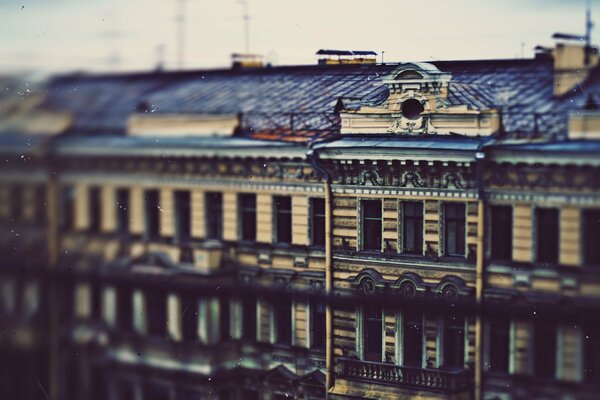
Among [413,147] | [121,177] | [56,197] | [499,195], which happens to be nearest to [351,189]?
[413,147]

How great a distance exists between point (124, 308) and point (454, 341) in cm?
120

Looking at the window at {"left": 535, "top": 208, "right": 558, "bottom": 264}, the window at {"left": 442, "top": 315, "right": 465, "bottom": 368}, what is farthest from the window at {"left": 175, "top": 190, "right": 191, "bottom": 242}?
the window at {"left": 535, "top": 208, "right": 558, "bottom": 264}

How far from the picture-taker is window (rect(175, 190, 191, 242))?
360 cm

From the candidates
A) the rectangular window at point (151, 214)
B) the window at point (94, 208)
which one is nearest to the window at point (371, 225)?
the rectangular window at point (151, 214)

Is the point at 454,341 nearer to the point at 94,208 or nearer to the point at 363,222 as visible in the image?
the point at 363,222

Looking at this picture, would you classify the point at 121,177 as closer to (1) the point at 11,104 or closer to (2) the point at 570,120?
(1) the point at 11,104

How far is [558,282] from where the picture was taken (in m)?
2.99

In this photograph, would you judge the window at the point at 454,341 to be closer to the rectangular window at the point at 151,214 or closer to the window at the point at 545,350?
the window at the point at 545,350

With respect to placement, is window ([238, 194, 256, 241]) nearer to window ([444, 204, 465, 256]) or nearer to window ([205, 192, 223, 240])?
window ([205, 192, 223, 240])

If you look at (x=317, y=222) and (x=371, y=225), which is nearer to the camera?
(x=371, y=225)

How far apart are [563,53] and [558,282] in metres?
0.74

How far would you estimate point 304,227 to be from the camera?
3.70 meters

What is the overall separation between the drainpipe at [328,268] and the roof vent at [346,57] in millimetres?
367

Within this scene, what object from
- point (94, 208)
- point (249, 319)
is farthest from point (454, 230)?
point (94, 208)
